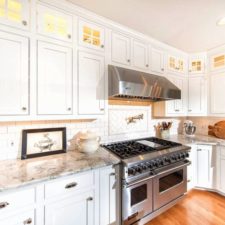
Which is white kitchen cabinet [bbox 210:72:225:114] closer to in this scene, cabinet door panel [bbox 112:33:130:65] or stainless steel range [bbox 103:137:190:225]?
stainless steel range [bbox 103:137:190:225]

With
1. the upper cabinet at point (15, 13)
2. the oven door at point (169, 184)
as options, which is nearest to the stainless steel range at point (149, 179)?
the oven door at point (169, 184)

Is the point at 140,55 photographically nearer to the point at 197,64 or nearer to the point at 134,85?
the point at 134,85

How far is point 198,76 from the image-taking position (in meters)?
2.99

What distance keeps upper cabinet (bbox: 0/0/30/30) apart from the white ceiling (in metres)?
0.53

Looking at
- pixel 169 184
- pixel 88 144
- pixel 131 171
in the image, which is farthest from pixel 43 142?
pixel 169 184

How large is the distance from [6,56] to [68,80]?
0.58 meters

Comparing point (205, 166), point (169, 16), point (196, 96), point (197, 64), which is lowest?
point (205, 166)

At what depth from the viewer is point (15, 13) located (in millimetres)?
1367

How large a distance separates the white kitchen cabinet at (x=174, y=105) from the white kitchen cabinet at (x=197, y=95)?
13 centimetres

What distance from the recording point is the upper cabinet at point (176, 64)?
2721 mm

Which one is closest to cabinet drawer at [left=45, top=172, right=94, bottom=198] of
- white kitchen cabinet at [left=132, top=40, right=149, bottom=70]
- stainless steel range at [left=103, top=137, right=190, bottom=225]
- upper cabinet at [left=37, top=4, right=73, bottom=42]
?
stainless steel range at [left=103, top=137, right=190, bottom=225]

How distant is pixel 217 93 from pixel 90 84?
250 centimetres

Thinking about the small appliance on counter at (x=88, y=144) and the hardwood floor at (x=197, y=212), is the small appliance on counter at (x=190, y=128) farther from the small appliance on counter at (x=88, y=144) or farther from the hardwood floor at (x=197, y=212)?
the small appliance on counter at (x=88, y=144)

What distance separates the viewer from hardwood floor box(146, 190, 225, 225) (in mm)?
1931
